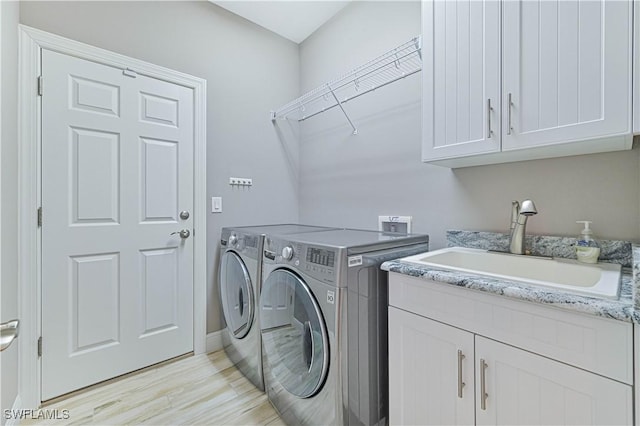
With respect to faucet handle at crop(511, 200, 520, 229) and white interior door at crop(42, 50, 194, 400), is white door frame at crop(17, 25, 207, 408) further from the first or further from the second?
faucet handle at crop(511, 200, 520, 229)

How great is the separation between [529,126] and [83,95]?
2304mm

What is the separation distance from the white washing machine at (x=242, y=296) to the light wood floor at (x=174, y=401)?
13cm

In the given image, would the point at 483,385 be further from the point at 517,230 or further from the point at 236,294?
the point at 236,294

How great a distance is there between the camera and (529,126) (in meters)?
1.09

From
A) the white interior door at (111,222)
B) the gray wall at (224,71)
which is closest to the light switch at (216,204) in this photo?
the gray wall at (224,71)

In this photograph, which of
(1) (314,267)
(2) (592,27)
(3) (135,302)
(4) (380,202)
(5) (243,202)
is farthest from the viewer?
(5) (243,202)

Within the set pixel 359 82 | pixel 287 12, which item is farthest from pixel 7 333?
pixel 287 12

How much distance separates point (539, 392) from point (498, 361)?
0.38 feet

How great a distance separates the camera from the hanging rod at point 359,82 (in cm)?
171

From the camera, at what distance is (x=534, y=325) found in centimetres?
84

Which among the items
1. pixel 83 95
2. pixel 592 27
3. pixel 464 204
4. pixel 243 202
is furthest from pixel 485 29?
pixel 83 95

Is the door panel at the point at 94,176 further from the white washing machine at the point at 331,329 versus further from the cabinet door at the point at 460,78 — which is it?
the cabinet door at the point at 460,78

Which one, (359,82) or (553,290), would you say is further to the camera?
(359,82)

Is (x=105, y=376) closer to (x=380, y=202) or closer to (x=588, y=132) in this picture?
(x=380, y=202)
